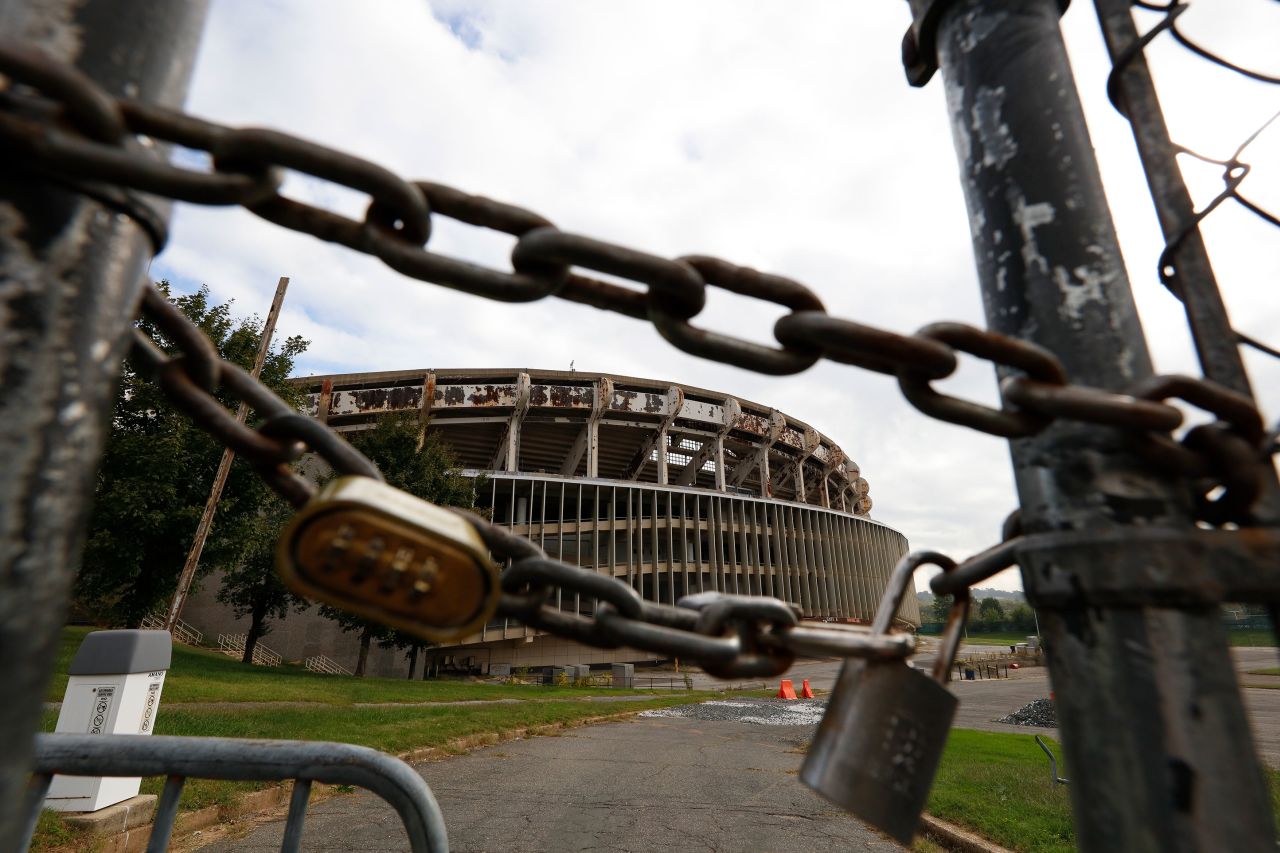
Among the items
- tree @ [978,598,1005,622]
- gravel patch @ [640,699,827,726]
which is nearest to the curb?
gravel patch @ [640,699,827,726]

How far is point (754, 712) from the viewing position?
13.9 meters

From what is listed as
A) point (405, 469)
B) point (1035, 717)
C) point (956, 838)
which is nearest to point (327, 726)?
point (956, 838)

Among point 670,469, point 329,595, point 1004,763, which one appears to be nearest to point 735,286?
point 329,595

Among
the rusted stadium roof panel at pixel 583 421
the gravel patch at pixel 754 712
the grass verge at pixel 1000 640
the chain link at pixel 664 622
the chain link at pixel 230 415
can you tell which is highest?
the rusted stadium roof panel at pixel 583 421

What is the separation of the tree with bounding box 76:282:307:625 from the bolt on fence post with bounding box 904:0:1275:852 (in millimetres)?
15967

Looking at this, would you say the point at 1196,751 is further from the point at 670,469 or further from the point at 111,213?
the point at 670,469

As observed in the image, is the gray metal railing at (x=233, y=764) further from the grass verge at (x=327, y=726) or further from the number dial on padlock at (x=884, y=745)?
the grass verge at (x=327, y=726)

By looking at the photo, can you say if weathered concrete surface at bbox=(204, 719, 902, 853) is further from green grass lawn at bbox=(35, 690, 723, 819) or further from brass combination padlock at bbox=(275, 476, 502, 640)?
brass combination padlock at bbox=(275, 476, 502, 640)

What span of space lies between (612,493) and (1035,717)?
2125 centimetres

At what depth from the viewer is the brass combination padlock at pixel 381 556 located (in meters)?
0.67

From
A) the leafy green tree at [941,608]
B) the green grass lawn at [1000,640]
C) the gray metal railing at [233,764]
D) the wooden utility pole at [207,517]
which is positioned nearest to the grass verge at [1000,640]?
the green grass lawn at [1000,640]

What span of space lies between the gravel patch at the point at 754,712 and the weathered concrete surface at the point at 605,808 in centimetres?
435

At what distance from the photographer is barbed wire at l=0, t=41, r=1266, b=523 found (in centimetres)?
58

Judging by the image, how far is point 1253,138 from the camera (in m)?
1.54
